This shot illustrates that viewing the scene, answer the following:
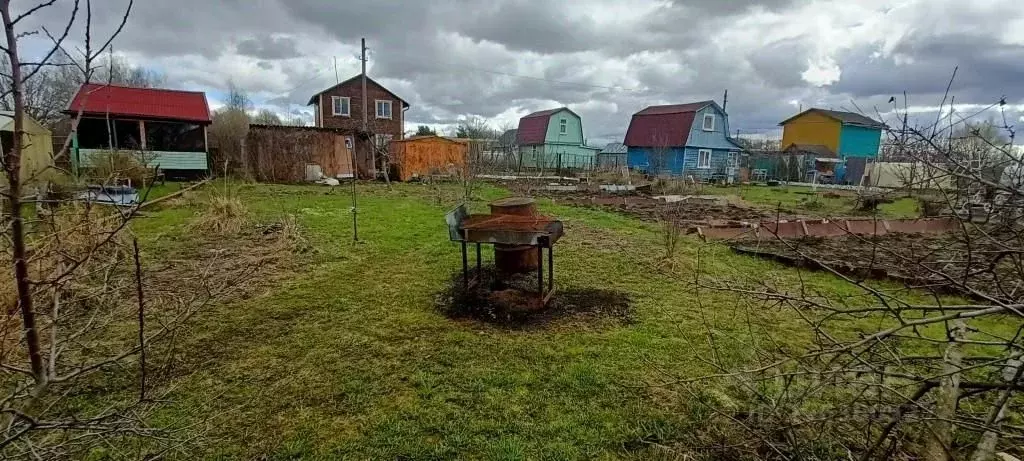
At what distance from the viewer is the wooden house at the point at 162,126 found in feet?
52.5

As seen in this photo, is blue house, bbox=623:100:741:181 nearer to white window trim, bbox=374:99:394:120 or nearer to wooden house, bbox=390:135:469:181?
wooden house, bbox=390:135:469:181

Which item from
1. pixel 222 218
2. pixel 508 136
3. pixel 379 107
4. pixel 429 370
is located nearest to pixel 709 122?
pixel 508 136

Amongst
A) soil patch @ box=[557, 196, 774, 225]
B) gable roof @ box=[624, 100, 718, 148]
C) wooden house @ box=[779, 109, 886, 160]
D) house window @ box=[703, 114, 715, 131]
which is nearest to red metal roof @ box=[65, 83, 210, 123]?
soil patch @ box=[557, 196, 774, 225]

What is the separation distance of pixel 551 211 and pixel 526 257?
21.8ft

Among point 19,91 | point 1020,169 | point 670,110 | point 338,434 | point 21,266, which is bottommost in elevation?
point 338,434

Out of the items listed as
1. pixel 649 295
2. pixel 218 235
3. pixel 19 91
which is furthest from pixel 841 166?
pixel 19 91

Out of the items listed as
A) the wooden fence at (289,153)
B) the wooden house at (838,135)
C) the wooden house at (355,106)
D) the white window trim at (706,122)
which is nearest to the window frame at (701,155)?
the white window trim at (706,122)

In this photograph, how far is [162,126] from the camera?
1689 centimetres

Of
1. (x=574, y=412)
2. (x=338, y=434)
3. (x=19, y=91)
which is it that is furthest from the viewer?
(x=574, y=412)

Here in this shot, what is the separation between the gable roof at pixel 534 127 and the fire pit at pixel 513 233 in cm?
2949

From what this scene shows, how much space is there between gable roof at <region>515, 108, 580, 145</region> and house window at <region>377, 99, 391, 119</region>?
10.0 meters

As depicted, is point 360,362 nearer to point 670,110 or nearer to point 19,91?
point 19,91

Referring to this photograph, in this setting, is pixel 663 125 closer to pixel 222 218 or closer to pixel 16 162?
pixel 222 218

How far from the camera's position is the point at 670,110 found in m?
28.8
